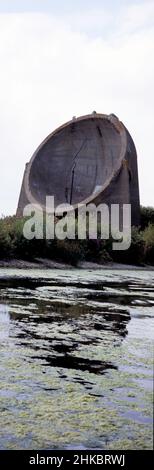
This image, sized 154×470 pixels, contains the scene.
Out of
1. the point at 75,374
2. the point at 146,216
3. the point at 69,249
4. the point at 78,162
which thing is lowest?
the point at 75,374

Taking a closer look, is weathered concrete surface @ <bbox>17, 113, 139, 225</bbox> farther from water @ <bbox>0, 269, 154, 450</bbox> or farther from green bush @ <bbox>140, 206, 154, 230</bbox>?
water @ <bbox>0, 269, 154, 450</bbox>

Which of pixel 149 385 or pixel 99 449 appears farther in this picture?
pixel 149 385

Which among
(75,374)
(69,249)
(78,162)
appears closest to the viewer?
(75,374)

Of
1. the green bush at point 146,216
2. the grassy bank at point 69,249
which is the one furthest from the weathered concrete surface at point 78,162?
the grassy bank at point 69,249

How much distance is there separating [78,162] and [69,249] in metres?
14.8

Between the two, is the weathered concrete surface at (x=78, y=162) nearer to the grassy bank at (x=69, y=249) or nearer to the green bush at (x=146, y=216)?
the green bush at (x=146, y=216)

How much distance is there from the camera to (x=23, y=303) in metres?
10.4

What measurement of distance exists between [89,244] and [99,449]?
20225mm

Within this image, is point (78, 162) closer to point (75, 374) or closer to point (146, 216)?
point (146, 216)

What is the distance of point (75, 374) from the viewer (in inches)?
223

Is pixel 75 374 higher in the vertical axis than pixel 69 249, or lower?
lower

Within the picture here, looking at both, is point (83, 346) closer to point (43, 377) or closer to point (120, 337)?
point (120, 337)

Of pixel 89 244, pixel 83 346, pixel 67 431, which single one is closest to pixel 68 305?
pixel 83 346

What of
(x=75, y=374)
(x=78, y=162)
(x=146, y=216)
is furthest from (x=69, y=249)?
(x=75, y=374)
